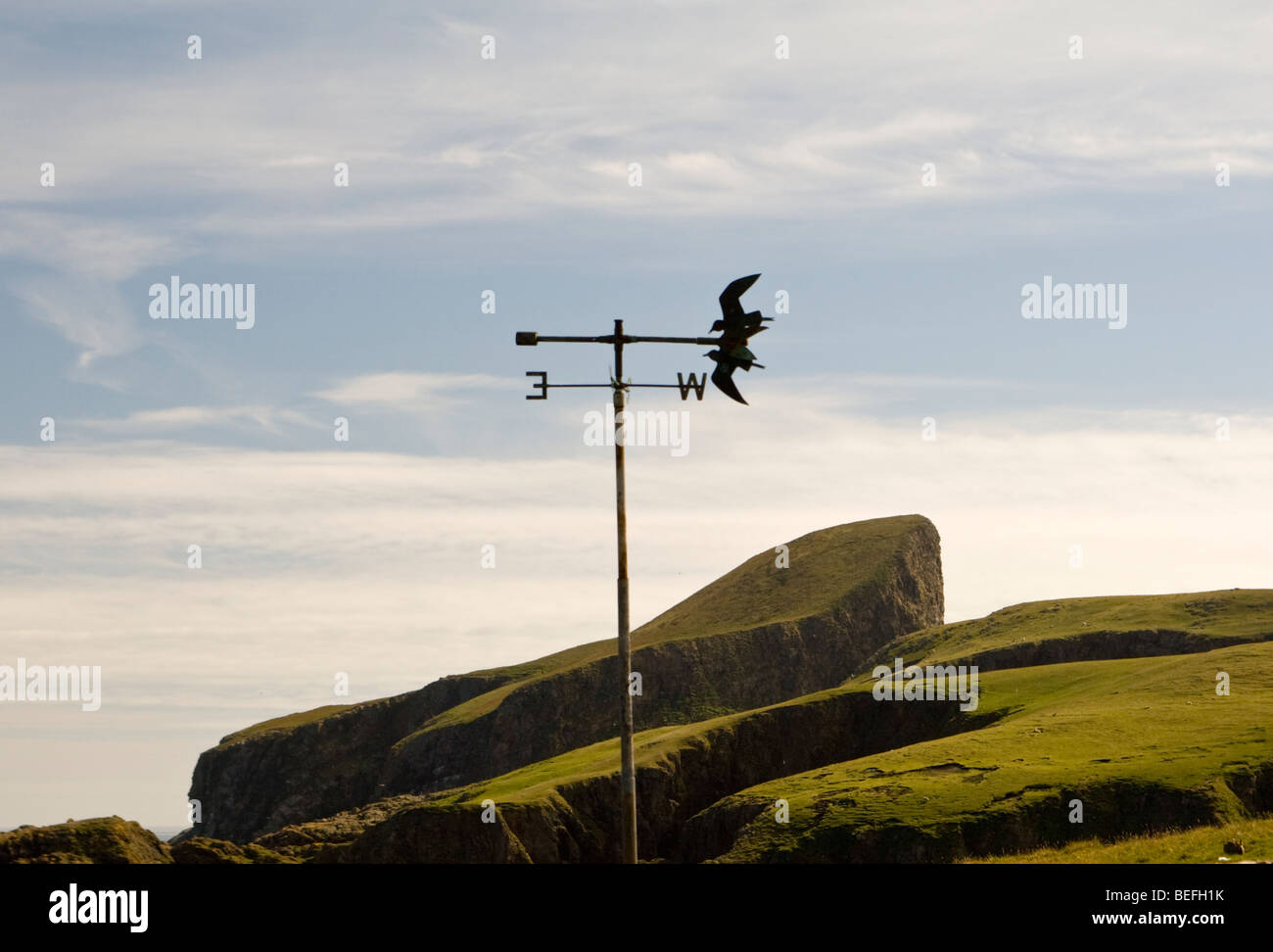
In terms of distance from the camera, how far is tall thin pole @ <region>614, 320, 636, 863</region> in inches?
A: 901

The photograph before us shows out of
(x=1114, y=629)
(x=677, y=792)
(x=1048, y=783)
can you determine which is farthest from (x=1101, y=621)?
(x=1048, y=783)

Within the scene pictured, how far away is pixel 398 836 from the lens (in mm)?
102562

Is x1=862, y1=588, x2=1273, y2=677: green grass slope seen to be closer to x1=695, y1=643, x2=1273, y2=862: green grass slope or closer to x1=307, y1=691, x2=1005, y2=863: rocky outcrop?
x1=307, y1=691, x2=1005, y2=863: rocky outcrop

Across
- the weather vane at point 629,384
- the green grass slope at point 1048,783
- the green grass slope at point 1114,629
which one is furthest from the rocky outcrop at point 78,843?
the green grass slope at point 1114,629

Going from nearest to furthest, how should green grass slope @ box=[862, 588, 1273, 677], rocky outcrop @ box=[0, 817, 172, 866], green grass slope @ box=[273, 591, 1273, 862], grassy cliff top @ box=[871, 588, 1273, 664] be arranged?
rocky outcrop @ box=[0, 817, 172, 866] → green grass slope @ box=[273, 591, 1273, 862] → green grass slope @ box=[862, 588, 1273, 677] → grassy cliff top @ box=[871, 588, 1273, 664]

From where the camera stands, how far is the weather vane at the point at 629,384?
75.6ft

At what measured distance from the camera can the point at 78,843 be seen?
184 feet

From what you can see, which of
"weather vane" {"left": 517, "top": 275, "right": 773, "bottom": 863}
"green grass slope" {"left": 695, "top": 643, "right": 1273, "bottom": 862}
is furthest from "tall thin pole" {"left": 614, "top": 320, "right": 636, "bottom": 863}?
"green grass slope" {"left": 695, "top": 643, "right": 1273, "bottom": 862}

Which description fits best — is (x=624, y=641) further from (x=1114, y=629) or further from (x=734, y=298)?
(x=1114, y=629)

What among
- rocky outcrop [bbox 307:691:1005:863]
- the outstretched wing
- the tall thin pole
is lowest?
rocky outcrop [bbox 307:691:1005:863]

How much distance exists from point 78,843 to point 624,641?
42.4 metres
